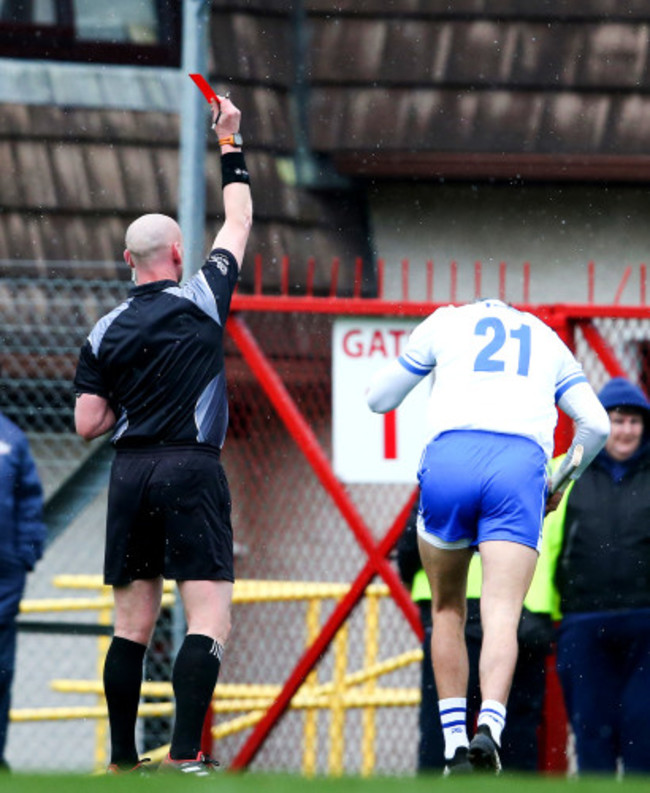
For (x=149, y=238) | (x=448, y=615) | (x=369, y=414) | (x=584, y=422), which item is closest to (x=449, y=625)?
(x=448, y=615)

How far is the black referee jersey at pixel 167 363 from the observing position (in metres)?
6.79

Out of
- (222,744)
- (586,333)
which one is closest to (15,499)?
(222,744)

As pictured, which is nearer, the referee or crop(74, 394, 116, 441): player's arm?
the referee

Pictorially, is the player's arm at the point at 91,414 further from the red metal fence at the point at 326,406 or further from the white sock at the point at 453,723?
the red metal fence at the point at 326,406

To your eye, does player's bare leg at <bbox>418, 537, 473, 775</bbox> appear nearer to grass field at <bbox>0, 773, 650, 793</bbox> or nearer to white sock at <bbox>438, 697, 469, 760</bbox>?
white sock at <bbox>438, 697, 469, 760</bbox>

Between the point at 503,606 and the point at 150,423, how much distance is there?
1.24 m

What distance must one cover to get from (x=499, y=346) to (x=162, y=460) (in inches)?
44.5

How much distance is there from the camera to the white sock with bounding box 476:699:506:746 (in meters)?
6.51

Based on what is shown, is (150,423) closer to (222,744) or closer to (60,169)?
(222,744)

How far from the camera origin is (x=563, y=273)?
456 inches

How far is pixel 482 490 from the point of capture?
6.80 meters

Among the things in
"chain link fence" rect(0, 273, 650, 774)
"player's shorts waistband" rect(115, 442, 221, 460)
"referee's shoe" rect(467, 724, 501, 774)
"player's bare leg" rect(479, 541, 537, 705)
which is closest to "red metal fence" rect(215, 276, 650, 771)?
"chain link fence" rect(0, 273, 650, 774)

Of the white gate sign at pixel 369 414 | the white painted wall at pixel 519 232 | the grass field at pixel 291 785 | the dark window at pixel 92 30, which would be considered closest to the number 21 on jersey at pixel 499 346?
the white gate sign at pixel 369 414

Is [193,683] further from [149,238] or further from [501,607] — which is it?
[149,238]
